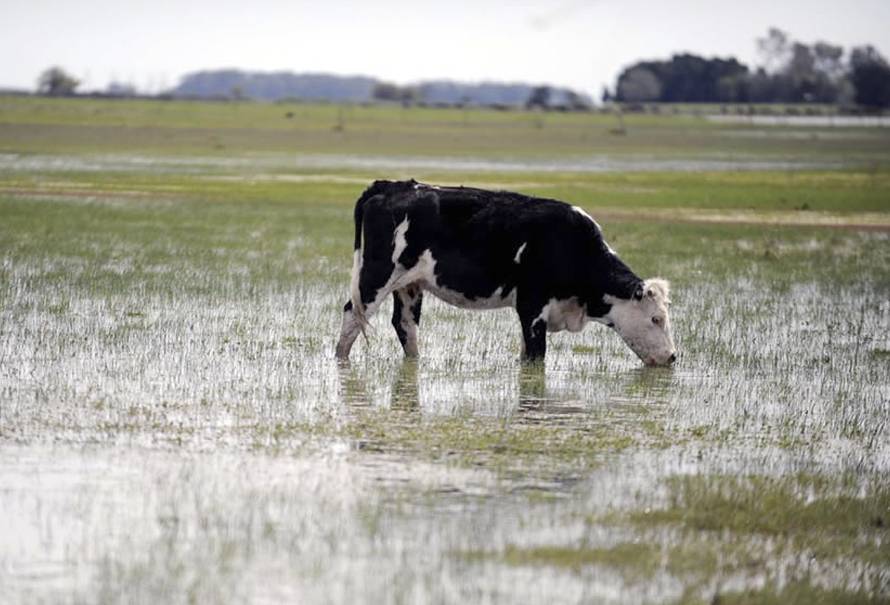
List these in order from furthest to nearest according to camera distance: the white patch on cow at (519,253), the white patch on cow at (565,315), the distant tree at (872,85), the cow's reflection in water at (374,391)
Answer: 1. the distant tree at (872,85)
2. the white patch on cow at (565,315)
3. the white patch on cow at (519,253)
4. the cow's reflection in water at (374,391)

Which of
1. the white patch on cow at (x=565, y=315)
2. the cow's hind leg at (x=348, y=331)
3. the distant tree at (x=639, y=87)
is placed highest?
the distant tree at (x=639, y=87)

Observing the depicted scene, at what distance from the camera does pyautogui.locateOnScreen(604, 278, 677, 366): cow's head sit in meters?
15.5

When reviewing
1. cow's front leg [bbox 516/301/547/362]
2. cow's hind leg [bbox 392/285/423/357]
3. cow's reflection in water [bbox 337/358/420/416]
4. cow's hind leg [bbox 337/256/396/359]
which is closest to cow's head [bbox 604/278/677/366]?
cow's front leg [bbox 516/301/547/362]

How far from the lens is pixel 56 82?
176 m

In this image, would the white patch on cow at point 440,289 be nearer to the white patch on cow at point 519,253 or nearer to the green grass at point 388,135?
the white patch on cow at point 519,253

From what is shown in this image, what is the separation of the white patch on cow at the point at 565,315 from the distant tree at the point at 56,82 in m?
159

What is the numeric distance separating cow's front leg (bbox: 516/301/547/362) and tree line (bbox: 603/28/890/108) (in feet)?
492

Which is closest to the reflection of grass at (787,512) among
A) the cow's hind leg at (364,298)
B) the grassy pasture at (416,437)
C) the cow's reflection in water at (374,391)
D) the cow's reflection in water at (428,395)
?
the grassy pasture at (416,437)

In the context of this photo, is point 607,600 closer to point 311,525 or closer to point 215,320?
point 311,525

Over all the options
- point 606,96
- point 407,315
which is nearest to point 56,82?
point 606,96

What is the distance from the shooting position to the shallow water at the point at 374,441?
342 inches

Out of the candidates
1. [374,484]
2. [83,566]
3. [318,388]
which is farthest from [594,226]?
[83,566]

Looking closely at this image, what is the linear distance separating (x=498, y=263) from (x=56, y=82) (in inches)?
6595

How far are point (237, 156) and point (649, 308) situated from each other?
46.8m
